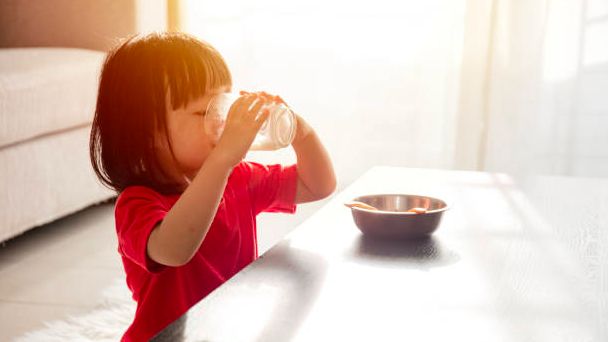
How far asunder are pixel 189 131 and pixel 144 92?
0.07m

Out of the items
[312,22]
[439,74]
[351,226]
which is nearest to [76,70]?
[312,22]

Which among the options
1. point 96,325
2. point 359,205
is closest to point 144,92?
point 359,205

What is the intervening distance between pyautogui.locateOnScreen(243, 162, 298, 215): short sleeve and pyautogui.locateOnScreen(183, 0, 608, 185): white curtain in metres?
1.78

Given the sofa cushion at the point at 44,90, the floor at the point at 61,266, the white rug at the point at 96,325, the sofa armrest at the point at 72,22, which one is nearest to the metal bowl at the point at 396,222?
the white rug at the point at 96,325

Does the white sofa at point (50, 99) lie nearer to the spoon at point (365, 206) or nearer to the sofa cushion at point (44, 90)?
the sofa cushion at point (44, 90)

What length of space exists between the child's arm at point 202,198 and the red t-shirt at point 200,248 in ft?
0.09

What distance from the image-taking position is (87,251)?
202cm

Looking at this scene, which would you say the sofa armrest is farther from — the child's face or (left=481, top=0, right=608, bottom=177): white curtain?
the child's face

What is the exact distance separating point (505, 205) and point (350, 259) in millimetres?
377

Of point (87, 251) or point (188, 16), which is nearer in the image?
point (87, 251)

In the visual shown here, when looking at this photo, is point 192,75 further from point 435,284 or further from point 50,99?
point 50,99

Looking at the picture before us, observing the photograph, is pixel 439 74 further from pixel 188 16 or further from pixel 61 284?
pixel 61 284

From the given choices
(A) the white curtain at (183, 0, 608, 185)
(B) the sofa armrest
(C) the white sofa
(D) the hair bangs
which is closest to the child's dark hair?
(D) the hair bangs

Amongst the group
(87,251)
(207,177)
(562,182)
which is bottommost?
(87,251)
